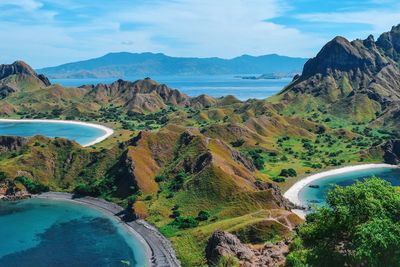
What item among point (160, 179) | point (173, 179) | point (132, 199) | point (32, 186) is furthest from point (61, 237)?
point (32, 186)

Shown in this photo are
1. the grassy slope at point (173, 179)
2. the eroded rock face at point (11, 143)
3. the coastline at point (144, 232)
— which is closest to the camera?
the coastline at point (144, 232)

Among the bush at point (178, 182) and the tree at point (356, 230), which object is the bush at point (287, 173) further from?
the tree at point (356, 230)

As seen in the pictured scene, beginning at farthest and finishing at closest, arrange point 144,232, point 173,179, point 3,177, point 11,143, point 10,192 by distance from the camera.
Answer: point 11,143
point 3,177
point 10,192
point 173,179
point 144,232

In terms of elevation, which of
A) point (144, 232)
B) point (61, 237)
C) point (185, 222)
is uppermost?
point (185, 222)

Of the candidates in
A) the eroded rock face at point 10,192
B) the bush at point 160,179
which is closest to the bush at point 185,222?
the bush at point 160,179

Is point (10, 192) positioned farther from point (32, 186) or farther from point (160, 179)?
point (160, 179)

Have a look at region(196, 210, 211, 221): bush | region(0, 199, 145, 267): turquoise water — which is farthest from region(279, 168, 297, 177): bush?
region(0, 199, 145, 267): turquoise water

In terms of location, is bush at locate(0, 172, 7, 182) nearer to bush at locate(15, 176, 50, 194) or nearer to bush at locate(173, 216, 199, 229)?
bush at locate(15, 176, 50, 194)
